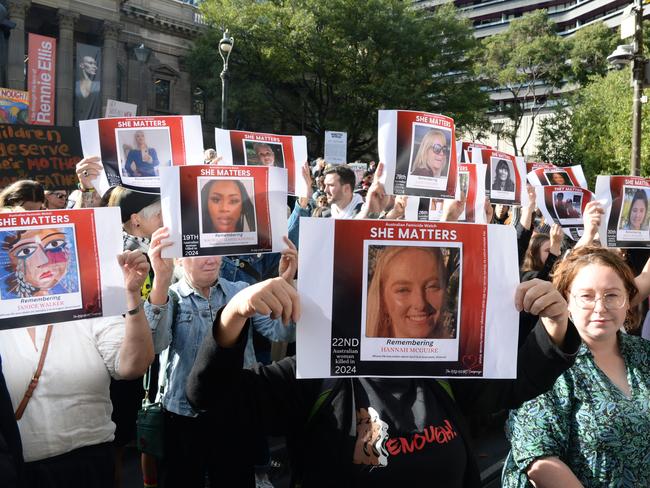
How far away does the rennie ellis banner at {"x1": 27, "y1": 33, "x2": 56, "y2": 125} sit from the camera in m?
26.8

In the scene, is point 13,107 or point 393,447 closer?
point 393,447

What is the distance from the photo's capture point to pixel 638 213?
4609mm

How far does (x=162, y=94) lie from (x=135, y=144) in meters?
37.9

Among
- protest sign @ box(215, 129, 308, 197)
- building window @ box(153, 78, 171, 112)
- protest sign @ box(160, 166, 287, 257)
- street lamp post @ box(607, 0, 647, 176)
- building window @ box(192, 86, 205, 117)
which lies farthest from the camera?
building window @ box(192, 86, 205, 117)

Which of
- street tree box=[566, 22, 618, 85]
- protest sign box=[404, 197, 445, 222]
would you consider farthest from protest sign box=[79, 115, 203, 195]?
street tree box=[566, 22, 618, 85]

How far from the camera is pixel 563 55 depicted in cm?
4509

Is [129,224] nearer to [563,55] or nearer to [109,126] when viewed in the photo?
[109,126]

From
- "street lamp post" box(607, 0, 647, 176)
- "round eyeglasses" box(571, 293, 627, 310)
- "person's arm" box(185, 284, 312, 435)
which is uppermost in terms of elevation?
"street lamp post" box(607, 0, 647, 176)

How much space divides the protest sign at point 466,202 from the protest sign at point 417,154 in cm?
73

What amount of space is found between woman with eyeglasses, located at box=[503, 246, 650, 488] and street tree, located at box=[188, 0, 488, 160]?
109 ft

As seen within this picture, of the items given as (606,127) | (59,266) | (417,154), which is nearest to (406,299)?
(59,266)

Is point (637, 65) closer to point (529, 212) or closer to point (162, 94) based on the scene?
point (529, 212)

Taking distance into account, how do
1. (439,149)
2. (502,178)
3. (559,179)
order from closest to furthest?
(439,149) < (559,179) < (502,178)

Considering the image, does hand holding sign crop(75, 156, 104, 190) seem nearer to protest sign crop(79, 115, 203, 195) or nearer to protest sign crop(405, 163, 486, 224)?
protest sign crop(79, 115, 203, 195)
